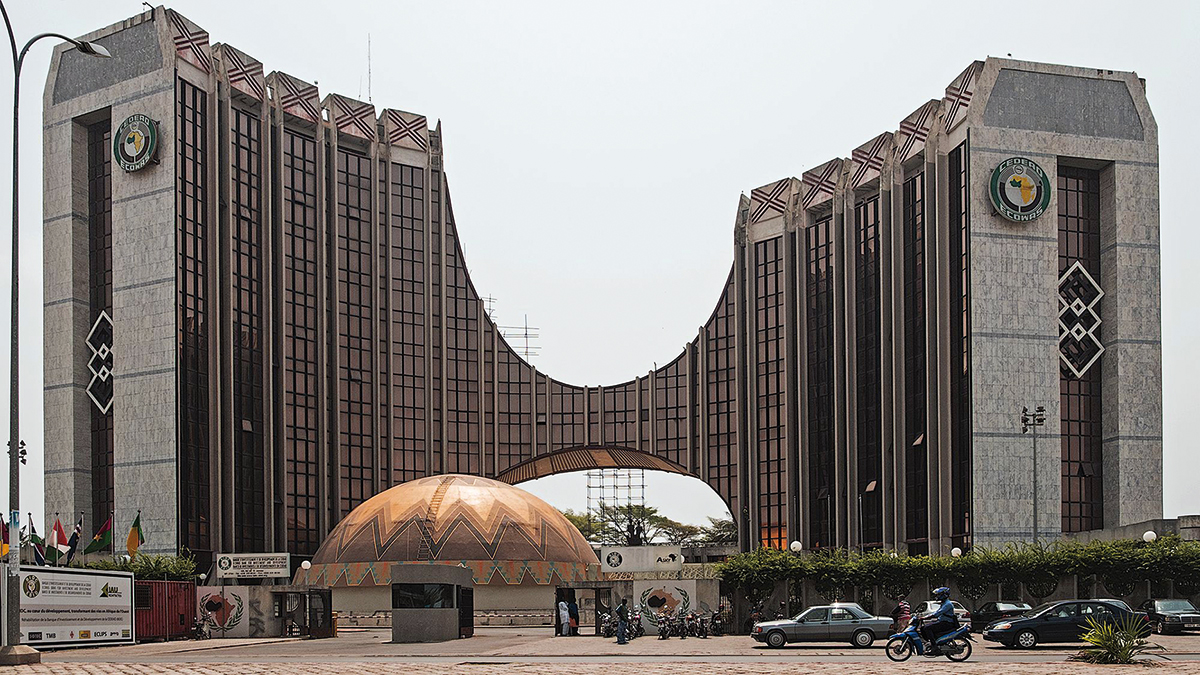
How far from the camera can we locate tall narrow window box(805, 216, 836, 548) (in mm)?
82750

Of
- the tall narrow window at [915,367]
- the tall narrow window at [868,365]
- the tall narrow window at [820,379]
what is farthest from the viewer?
the tall narrow window at [820,379]

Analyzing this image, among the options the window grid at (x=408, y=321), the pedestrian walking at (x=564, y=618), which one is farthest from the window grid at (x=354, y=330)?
the pedestrian walking at (x=564, y=618)

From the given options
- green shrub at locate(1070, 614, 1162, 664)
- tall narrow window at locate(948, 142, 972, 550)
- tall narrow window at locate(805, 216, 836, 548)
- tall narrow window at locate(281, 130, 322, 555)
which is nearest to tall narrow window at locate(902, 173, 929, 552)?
tall narrow window at locate(948, 142, 972, 550)

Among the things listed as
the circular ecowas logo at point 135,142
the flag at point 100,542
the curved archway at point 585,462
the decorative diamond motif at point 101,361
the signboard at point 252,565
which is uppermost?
the circular ecowas logo at point 135,142

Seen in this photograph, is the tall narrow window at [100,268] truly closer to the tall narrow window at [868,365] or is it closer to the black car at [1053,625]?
the tall narrow window at [868,365]

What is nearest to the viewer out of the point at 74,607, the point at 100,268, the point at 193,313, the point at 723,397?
the point at 74,607

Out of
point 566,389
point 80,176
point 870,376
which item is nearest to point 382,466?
point 566,389

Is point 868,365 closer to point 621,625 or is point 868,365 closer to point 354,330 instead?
point 354,330

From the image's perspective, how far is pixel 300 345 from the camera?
3219 inches

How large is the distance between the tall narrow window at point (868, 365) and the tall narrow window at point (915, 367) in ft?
10.7

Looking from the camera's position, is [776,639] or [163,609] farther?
[163,609]

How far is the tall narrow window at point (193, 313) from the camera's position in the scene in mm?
70688

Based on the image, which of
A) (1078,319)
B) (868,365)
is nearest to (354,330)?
(868,365)

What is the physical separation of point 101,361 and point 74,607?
3598cm
